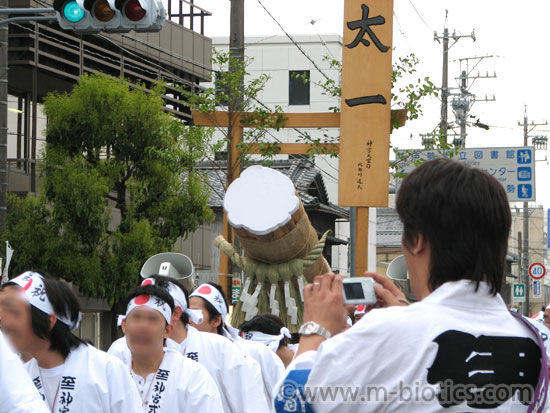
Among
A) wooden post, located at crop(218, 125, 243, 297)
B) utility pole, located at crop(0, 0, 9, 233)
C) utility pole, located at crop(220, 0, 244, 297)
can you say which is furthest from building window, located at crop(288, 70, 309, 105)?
utility pole, located at crop(0, 0, 9, 233)

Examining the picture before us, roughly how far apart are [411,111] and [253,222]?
4.79 metres

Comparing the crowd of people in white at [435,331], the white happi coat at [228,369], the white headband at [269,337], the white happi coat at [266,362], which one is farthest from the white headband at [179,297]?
the crowd of people in white at [435,331]

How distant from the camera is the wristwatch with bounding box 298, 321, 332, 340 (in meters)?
2.36

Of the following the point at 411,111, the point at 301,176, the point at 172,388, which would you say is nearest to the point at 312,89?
the point at 301,176

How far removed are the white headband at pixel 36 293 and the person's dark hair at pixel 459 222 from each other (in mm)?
2459

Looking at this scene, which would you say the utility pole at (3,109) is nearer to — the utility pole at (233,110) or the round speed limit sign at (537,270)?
the utility pole at (233,110)

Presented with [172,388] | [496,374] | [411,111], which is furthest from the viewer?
[411,111]

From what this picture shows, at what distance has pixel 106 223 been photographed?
1645 centimetres

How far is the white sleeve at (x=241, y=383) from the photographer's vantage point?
6.07 metres

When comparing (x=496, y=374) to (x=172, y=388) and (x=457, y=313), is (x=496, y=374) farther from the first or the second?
(x=172, y=388)

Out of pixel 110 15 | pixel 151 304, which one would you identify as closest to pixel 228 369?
pixel 151 304

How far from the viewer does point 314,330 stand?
236 centimetres

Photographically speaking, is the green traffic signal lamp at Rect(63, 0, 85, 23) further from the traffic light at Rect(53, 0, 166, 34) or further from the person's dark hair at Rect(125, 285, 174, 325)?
the person's dark hair at Rect(125, 285, 174, 325)

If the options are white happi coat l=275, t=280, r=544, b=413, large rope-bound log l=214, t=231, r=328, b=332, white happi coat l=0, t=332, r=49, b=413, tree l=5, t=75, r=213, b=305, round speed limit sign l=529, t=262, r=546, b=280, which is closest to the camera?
white happi coat l=275, t=280, r=544, b=413
